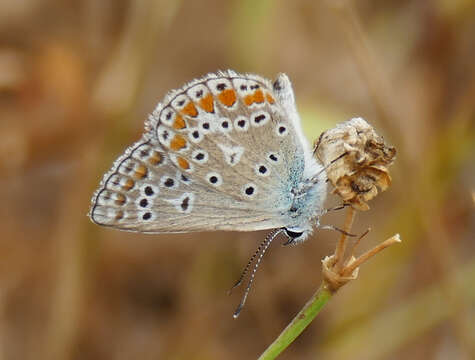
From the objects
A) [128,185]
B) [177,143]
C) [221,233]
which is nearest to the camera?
[128,185]

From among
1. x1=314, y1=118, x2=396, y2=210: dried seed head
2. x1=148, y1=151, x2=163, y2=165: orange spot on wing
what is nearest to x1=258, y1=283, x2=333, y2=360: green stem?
x1=314, y1=118, x2=396, y2=210: dried seed head

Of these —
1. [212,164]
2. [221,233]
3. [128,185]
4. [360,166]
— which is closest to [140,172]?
[128,185]

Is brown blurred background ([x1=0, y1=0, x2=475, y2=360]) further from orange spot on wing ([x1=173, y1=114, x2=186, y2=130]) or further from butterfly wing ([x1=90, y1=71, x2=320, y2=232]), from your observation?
orange spot on wing ([x1=173, y1=114, x2=186, y2=130])

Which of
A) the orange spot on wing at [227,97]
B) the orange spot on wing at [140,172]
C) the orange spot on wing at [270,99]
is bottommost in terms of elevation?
the orange spot on wing at [140,172]

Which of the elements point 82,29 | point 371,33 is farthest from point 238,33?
point 82,29

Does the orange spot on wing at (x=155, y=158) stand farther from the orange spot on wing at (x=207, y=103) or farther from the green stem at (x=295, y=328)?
the green stem at (x=295, y=328)

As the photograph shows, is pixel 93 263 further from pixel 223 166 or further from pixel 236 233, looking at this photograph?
pixel 223 166

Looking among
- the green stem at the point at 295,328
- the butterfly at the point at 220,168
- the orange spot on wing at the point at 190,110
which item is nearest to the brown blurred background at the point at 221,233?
the butterfly at the point at 220,168

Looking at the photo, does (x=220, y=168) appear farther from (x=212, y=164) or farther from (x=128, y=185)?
(x=128, y=185)
